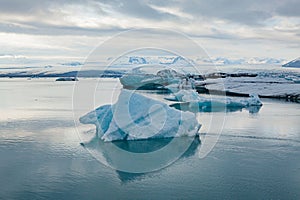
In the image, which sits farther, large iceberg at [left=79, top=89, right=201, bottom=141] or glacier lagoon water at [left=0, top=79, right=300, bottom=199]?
large iceberg at [left=79, top=89, right=201, bottom=141]

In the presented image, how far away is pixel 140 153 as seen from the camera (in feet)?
33.2

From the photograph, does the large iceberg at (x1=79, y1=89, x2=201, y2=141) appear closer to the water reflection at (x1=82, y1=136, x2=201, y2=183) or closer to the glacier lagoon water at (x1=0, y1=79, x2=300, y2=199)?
the water reflection at (x1=82, y1=136, x2=201, y2=183)

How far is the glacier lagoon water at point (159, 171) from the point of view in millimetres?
6914

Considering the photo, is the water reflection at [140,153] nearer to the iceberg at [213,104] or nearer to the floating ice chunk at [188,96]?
the iceberg at [213,104]

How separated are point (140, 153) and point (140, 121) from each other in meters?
1.37

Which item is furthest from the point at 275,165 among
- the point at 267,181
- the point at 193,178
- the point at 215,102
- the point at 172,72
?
the point at 172,72

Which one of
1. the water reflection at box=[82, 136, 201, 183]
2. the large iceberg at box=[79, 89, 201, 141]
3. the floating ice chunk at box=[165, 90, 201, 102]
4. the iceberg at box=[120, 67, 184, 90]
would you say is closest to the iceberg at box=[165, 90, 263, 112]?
the floating ice chunk at box=[165, 90, 201, 102]

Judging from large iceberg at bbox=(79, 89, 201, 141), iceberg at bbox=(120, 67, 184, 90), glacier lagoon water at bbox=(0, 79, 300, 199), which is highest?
iceberg at bbox=(120, 67, 184, 90)

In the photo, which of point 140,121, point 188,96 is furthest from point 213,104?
point 140,121

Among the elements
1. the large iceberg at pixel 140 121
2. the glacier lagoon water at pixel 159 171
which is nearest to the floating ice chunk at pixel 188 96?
the glacier lagoon water at pixel 159 171

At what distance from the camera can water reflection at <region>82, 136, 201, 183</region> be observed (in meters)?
8.59

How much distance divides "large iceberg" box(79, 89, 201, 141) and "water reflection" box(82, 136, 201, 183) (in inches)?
9.4

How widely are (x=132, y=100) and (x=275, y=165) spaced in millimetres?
5120

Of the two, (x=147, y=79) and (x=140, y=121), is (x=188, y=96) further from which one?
(x=147, y=79)
